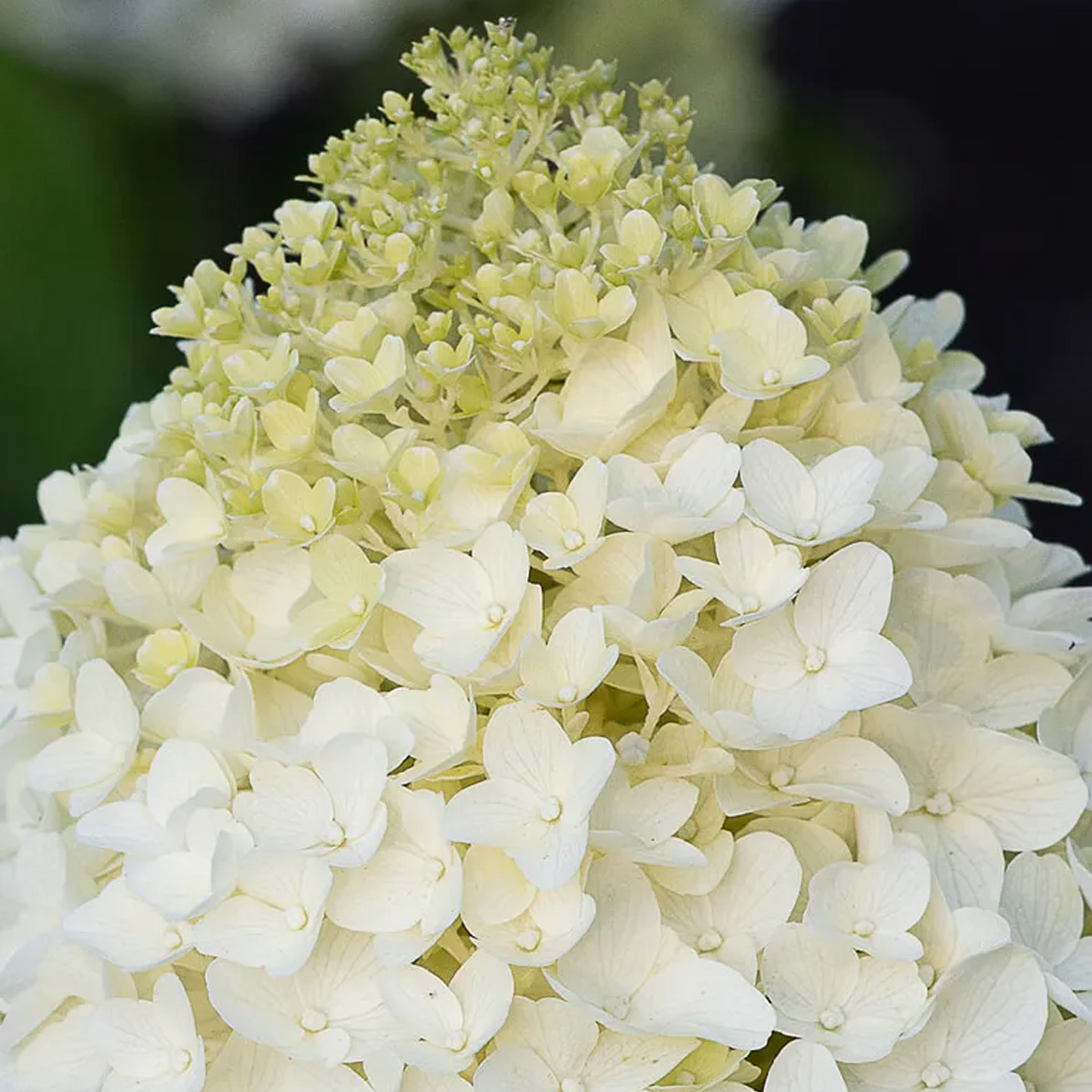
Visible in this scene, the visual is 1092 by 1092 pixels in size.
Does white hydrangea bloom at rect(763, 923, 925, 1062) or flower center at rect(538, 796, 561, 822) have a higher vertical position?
flower center at rect(538, 796, 561, 822)

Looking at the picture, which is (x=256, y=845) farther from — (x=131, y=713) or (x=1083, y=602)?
(x=1083, y=602)

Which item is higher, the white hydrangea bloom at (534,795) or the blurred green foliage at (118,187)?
the blurred green foliage at (118,187)

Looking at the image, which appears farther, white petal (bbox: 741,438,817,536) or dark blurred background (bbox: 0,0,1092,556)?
dark blurred background (bbox: 0,0,1092,556)

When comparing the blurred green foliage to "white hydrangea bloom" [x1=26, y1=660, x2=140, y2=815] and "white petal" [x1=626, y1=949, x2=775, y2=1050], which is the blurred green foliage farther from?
"white petal" [x1=626, y1=949, x2=775, y2=1050]

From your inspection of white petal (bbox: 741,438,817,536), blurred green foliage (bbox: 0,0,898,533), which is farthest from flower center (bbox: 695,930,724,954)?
blurred green foliage (bbox: 0,0,898,533)

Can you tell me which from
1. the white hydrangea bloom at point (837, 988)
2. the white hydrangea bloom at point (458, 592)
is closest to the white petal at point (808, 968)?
the white hydrangea bloom at point (837, 988)

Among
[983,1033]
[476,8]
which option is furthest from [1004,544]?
[476,8]

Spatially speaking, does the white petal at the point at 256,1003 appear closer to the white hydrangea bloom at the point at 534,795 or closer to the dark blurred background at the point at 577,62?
the white hydrangea bloom at the point at 534,795

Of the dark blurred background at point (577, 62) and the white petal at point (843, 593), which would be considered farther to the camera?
the dark blurred background at point (577, 62)
